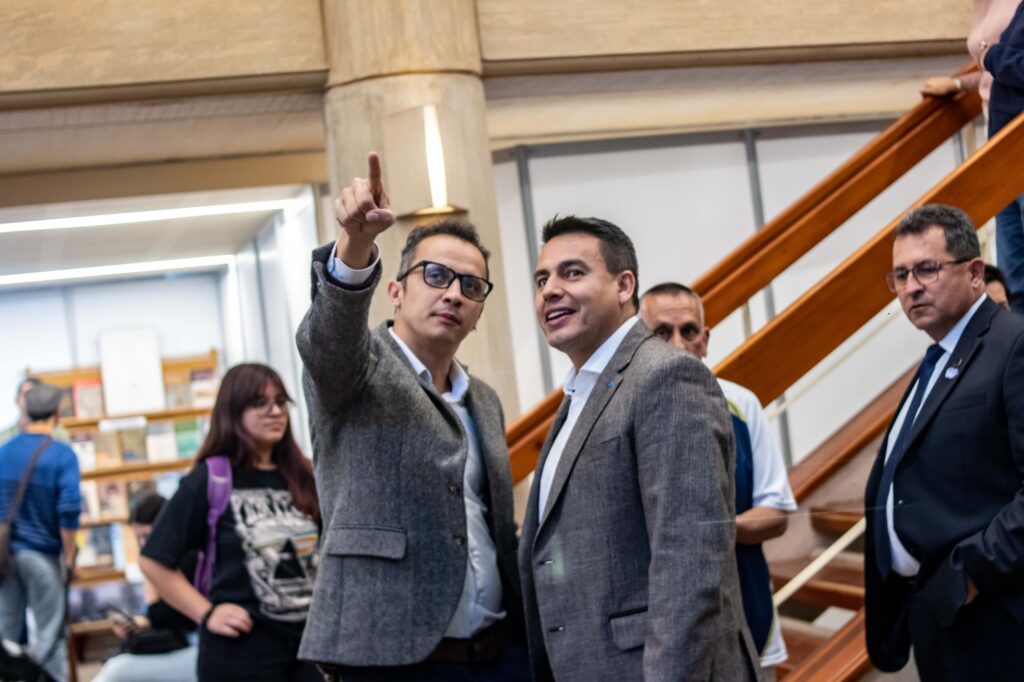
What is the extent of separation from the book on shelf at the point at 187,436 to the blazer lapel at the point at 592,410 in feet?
25.6

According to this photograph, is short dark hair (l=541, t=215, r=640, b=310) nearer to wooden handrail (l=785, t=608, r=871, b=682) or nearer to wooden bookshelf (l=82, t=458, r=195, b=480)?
wooden handrail (l=785, t=608, r=871, b=682)

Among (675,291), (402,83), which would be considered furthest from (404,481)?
(402,83)

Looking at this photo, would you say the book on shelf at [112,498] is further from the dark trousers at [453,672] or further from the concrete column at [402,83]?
the dark trousers at [453,672]

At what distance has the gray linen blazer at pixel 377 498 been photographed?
2455mm

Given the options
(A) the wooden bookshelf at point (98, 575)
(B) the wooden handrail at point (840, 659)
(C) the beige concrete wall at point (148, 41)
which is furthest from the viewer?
(A) the wooden bookshelf at point (98, 575)

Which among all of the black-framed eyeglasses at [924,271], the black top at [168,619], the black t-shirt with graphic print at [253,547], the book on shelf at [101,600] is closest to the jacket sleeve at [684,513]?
the black-framed eyeglasses at [924,271]

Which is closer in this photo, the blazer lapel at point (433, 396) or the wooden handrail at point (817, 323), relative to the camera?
the blazer lapel at point (433, 396)

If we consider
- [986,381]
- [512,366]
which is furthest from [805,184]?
[986,381]

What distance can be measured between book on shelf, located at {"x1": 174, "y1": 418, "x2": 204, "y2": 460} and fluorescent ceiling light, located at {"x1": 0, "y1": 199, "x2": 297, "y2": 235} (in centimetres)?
198

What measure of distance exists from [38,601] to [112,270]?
11.9ft

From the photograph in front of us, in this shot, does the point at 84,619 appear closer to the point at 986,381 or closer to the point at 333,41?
the point at 333,41

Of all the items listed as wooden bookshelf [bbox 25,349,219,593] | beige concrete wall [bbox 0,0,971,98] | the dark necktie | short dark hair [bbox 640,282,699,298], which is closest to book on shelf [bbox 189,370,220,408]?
wooden bookshelf [bbox 25,349,219,593]

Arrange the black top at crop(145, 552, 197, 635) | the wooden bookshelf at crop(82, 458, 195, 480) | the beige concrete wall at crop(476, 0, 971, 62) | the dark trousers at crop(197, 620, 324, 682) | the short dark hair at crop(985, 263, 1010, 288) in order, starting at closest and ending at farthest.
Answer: the dark trousers at crop(197, 620, 324, 682) → the short dark hair at crop(985, 263, 1010, 288) → the black top at crop(145, 552, 197, 635) → the beige concrete wall at crop(476, 0, 971, 62) → the wooden bookshelf at crop(82, 458, 195, 480)

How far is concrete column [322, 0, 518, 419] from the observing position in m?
6.07
